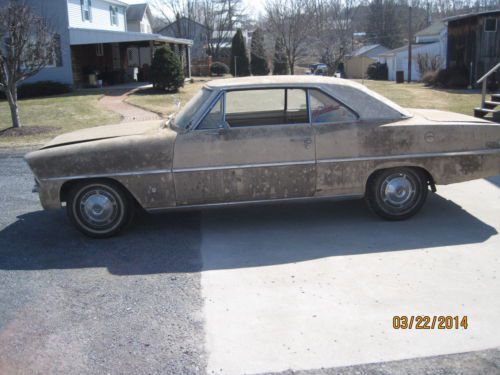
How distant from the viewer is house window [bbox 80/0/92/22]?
30031mm

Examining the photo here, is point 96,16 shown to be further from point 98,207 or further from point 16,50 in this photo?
point 98,207

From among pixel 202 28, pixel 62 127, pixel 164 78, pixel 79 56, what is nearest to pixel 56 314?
pixel 62 127

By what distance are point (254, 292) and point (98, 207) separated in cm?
214

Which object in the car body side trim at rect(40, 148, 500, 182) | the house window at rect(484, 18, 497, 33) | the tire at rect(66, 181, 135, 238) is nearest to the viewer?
the car body side trim at rect(40, 148, 500, 182)

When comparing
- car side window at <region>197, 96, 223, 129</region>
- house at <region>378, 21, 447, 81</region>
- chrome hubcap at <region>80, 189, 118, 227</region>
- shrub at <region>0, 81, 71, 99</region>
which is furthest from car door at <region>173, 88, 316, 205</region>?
house at <region>378, 21, 447, 81</region>

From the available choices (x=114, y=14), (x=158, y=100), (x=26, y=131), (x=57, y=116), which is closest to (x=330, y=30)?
(x=158, y=100)

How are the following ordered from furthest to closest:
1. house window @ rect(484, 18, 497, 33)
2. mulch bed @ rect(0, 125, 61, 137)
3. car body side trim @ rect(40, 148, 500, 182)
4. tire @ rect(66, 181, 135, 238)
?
1. house window @ rect(484, 18, 497, 33)
2. mulch bed @ rect(0, 125, 61, 137)
3. tire @ rect(66, 181, 135, 238)
4. car body side trim @ rect(40, 148, 500, 182)

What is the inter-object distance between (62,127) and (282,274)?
40.6ft

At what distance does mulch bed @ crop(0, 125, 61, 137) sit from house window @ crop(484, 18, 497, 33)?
22738 millimetres

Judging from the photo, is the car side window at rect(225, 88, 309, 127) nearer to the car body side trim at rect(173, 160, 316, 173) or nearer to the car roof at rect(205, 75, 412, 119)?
the car roof at rect(205, 75, 412, 119)

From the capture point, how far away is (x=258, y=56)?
140ft

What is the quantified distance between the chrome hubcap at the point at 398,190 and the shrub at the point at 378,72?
1959 inches

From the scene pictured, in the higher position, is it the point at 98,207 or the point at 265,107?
the point at 265,107

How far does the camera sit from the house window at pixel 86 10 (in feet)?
98.5
